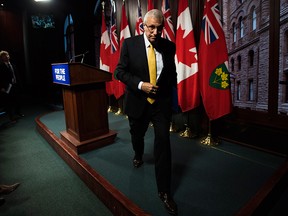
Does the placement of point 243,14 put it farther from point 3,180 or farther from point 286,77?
point 3,180

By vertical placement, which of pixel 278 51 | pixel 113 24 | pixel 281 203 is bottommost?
pixel 281 203

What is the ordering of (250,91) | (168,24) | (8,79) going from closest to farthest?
1. (250,91)
2. (168,24)
3. (8,79)

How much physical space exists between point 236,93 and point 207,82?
0.43 metres

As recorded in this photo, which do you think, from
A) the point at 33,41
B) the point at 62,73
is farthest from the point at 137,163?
the point at 33,41

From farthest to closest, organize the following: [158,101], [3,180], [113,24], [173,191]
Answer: [113,24] < [3,180] < [173,191] < [158,101]

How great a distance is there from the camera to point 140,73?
1.87 metres

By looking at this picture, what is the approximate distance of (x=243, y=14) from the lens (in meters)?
2.81

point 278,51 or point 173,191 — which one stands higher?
point 278,51

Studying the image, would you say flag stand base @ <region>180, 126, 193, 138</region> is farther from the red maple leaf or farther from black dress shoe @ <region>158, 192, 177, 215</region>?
black dress shoe @ <region>158, 192, 177, 215</region>

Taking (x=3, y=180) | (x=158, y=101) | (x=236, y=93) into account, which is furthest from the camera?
(x=236, y=93)

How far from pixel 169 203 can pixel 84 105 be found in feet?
5.52

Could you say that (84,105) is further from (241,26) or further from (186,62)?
(241,26)

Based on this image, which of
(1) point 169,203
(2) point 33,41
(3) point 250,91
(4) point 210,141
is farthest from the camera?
(2) point 33,41

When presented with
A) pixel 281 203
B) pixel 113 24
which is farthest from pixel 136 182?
pixel 113 24
